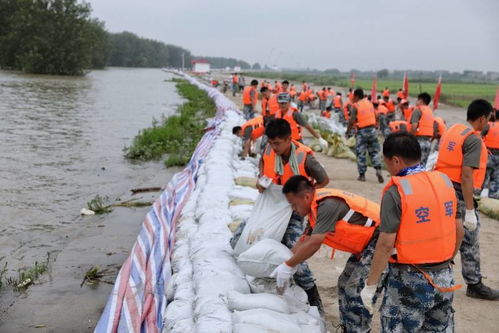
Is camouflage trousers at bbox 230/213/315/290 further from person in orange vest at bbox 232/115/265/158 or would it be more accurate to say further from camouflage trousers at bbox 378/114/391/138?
camouflage trousers at bbox 378/114/391/138

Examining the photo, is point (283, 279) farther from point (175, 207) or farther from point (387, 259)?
point (175, 207)

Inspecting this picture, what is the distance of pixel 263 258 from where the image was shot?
128 inches

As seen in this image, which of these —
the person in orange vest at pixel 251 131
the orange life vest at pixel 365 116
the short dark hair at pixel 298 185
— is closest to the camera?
the short dark hair at pixel 298 185

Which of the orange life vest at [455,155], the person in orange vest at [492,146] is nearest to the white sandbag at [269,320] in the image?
the orange life vest at [455,155]

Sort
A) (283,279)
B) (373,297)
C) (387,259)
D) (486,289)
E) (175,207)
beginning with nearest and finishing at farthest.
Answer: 1. (387,259)
2. (373,297)
3. (283,279)
4. (486,289)
5. (175,207)

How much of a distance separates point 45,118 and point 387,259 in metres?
16.0

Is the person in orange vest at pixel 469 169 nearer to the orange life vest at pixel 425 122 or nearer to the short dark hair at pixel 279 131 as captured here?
the short dark hair at pixel 279 131

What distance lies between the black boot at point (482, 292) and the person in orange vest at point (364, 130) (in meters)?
4.22

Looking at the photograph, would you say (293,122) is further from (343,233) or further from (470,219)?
(343,233)

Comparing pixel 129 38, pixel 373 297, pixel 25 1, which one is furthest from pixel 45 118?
pixel 129 38

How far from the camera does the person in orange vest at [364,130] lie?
8117 mm

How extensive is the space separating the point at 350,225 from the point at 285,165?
91 centimetres

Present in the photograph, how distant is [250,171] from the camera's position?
702cm

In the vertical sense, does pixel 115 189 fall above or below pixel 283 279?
below
